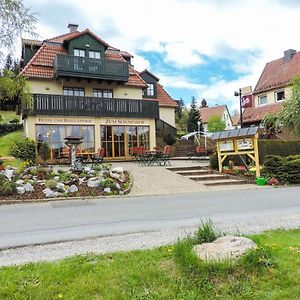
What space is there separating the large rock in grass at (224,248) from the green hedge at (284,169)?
46.9 feet

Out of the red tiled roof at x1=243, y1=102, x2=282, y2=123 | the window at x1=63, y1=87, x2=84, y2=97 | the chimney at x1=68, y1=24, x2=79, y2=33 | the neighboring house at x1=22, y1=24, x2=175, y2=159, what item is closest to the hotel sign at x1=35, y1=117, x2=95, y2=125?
the neighboring house at x1=22, y1=24, x2=175, y2=159

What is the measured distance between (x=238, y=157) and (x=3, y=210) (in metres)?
14.8

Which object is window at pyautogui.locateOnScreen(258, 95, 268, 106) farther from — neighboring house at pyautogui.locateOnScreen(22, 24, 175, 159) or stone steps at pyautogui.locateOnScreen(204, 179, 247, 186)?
stone steps at pyautogui.locateOnScreen(204, 179, 247, 186)

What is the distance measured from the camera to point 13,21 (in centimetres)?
1248

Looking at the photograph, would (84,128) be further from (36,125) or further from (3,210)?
(3,210)

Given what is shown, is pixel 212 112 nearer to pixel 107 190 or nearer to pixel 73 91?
pixel 73 91

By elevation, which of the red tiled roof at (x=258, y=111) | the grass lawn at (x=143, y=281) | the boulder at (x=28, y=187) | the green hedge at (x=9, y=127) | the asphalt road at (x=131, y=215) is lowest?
the asphalt road at (x=131, y=215)

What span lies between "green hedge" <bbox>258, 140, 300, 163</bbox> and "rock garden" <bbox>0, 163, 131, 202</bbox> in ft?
32.6

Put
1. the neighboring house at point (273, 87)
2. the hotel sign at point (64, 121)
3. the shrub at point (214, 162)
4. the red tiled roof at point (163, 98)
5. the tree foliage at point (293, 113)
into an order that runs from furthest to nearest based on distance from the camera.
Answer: the red tiled roof at point (163, 98) → the neighboring house at point (273, 87) → the tree foliage at point (293, 113) → the hotel sign at point (64, 121) → the shrub at point (214, 162)

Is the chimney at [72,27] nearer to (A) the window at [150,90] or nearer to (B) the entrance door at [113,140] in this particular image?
(A) the window at [150,90]

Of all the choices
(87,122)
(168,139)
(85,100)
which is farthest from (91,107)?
(168,139)

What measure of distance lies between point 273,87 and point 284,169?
20449 millimetres

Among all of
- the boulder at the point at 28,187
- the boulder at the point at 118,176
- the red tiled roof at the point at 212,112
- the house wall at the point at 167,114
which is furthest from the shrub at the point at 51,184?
the red tiled roof at the point at 212,112

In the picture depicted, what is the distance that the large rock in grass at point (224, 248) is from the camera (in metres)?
4.25
